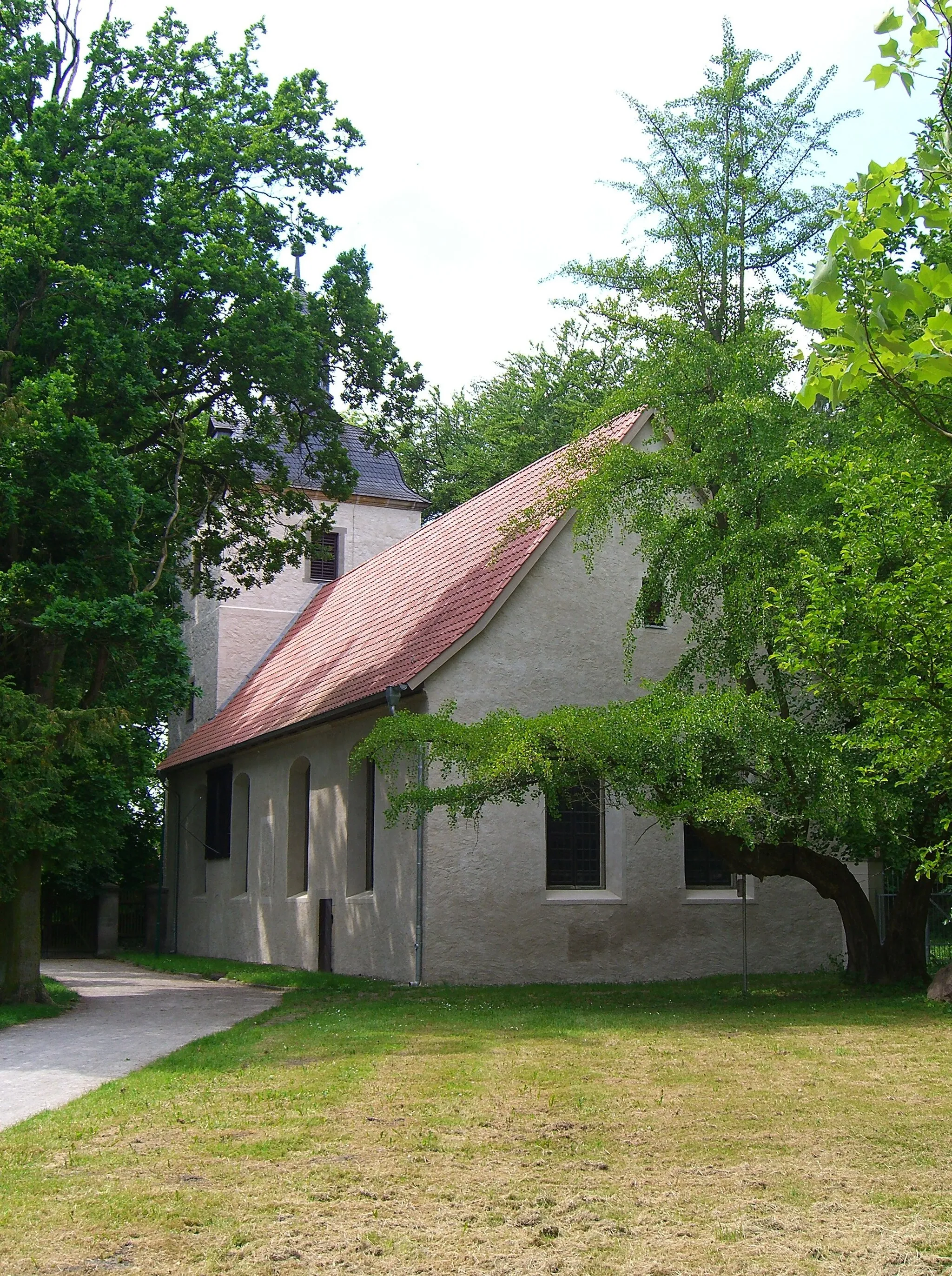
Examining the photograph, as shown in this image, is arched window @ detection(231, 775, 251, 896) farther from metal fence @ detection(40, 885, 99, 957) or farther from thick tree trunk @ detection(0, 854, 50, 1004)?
thick tree trunk @ detection(0, 854, 50, 1004)

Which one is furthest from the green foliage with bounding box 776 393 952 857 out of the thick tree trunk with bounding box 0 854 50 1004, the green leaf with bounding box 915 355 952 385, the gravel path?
the thick tree trunk with bounding box 0 854 50 1004

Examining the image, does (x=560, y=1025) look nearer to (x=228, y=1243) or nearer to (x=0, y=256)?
(x=228, y=1243)

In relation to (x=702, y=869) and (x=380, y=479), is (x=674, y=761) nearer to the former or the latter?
(x=702, y=869)

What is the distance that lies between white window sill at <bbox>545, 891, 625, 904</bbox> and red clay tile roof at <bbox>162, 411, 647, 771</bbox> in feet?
11.8

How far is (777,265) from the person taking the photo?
54.7 feet

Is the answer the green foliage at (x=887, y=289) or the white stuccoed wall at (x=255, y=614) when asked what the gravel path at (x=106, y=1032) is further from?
the white stuccoed wall at (x=255, y=614)

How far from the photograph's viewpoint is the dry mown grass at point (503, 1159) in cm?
529

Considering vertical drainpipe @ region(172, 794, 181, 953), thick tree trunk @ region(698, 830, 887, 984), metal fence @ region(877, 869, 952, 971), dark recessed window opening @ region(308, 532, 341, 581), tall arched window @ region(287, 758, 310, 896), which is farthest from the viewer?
dark recessed window opening @ region(308, 532, 341, 581)

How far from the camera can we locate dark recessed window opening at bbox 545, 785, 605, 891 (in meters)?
18.6

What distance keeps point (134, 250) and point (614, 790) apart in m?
9.34

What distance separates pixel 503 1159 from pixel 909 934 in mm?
10762

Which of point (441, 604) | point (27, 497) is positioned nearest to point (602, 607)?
point (441, 604)

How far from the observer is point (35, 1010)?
1566cm

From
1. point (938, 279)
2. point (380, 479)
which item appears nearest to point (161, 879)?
point (380, 479)
